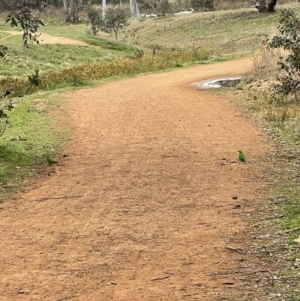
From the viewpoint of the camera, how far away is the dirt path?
5059mm

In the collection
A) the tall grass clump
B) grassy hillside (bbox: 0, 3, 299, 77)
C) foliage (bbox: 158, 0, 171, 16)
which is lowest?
the tall grass clump

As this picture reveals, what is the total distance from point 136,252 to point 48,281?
897 mm

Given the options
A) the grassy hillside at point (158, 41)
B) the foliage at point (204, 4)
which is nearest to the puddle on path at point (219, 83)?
the grassy hillside at point (158, 41)

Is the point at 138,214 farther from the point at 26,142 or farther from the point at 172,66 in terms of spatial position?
the point at 172,66

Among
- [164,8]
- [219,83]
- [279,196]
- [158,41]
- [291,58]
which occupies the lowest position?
[279,196]

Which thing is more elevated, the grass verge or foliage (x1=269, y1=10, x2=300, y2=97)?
foliage (x1=269, y1=10, x2=300, y2=97)

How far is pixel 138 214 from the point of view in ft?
22.4

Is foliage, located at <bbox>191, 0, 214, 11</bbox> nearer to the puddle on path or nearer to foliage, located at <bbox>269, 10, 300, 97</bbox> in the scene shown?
the puddle on path

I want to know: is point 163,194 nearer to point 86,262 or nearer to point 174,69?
point 86,262

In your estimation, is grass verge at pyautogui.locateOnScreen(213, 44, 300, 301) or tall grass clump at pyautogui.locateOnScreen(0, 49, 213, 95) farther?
tall grass clump at pyautogui.locateOnScreen(0, 49, 213, 95)

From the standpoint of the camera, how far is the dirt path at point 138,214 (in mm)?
5059

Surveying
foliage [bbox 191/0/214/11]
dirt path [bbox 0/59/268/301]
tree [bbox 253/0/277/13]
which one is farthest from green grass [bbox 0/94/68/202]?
foliage [bbox 191/0/214/11]

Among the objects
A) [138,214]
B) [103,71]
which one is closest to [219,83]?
[103,71]

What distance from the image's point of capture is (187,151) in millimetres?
9703
